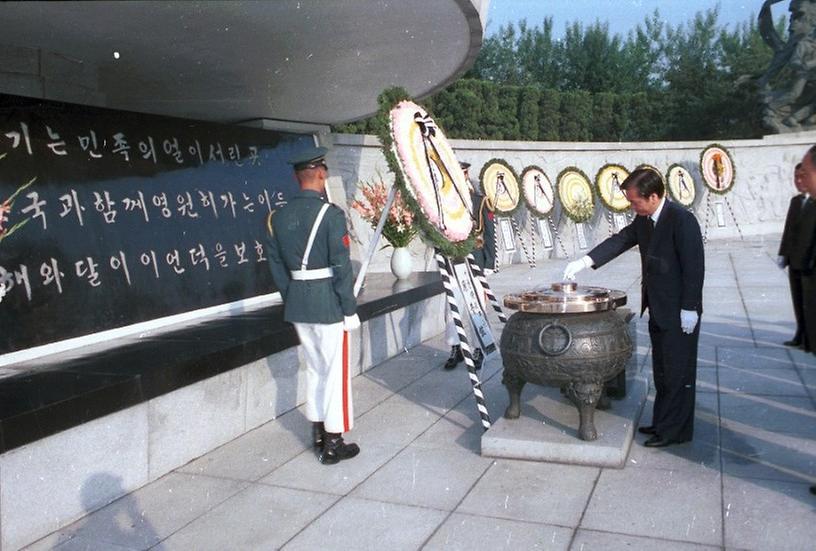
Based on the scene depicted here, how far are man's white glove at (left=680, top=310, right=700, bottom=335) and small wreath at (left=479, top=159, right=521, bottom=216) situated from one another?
1090 cm

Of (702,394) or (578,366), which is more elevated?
(578,366)

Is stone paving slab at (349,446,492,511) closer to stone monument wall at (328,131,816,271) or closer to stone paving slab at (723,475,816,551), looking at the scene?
stone paving slab at (723,475,816,551)

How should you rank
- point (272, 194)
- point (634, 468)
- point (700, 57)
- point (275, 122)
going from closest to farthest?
point (634, 468), point (272, 194), point (275, 122), point (700, 57)

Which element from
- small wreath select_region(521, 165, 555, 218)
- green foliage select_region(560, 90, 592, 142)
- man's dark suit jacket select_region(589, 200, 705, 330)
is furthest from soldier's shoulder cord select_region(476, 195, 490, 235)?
green foliage select_region(560, 90, 592, 142)

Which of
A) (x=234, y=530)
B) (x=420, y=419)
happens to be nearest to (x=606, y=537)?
(x=234, y=530)

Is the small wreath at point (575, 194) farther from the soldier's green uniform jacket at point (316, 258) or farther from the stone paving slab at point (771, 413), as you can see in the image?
the soldier's green uniform jacket at point (316, 258)

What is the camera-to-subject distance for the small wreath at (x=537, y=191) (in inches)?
629

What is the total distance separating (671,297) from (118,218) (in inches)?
160

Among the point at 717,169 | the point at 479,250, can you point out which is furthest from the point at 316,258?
the point at 717,169

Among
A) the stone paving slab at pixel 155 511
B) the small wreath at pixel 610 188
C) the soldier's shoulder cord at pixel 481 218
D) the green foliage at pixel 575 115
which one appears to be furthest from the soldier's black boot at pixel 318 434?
the green foliage at pixel 575 115

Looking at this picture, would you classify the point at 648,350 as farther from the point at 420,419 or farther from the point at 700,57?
the point at 700,57

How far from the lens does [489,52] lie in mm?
34156

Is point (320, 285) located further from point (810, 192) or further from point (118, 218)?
point (810, 192)

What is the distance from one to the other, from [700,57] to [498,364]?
31377mm
